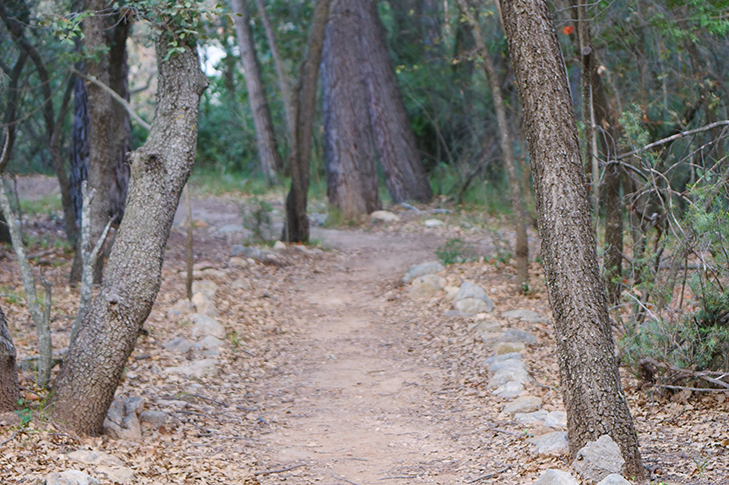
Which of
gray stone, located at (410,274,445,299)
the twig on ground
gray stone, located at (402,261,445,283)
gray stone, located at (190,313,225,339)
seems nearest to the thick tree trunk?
gray stone, located at (190,313,225,339)

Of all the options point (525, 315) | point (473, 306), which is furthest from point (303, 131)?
point (525, 315)

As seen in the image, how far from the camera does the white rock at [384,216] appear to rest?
12.0 m

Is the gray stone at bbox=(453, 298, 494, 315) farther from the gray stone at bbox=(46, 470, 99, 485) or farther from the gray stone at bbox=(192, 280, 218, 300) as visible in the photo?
the gray stone at bbox=(46, 470, 99, 485)

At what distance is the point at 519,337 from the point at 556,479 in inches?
112

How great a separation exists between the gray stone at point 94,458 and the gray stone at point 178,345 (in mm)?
2195

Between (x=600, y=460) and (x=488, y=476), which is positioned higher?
(x=600, y=460)

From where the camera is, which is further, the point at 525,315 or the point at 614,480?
the point at 525,315

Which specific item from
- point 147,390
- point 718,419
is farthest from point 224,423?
point 718,419

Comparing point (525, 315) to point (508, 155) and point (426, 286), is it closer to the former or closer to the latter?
point (426, 286)

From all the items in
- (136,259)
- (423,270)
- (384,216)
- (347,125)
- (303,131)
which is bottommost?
(423,270)

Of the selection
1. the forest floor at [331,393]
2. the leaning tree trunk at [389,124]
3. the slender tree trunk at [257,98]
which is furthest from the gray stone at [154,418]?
the slender tree trunk at [257,98]

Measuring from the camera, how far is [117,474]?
360cm

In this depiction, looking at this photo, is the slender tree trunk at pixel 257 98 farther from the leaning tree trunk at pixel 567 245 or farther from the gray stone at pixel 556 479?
the gray stone at pixel 556 479

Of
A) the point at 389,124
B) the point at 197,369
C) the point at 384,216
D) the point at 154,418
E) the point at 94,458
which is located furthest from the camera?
the point at 389,124
